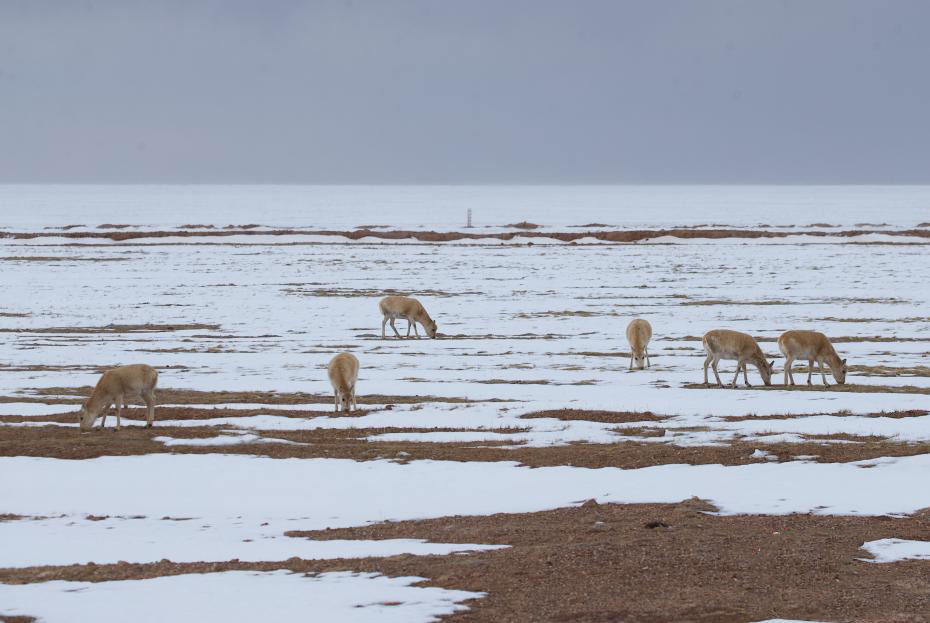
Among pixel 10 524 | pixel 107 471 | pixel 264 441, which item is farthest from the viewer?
pixel 264 441

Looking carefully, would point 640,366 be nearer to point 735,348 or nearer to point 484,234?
point 735,348

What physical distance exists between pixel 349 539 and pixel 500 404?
914cm

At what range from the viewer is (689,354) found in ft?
93.5

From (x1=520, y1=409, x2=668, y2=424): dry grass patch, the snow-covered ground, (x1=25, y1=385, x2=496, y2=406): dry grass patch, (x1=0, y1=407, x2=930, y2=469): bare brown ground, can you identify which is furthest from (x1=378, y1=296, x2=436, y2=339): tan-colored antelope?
(x1=0, y1=407, x2=930, y2=469): bare brown ground

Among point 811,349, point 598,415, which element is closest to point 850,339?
point 811,349

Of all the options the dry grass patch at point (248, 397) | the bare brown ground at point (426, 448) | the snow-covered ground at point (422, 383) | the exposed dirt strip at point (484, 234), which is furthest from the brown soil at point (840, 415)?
the exposed dirt strip at point (484, 234)

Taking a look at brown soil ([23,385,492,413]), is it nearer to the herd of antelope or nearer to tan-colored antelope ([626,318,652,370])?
the herd of antelope

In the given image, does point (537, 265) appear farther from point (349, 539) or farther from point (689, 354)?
point (349, 539)

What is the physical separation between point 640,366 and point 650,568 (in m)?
16.0

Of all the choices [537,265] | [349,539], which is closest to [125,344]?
[349,539]

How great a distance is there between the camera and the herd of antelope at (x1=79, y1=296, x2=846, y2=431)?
18.3 metres

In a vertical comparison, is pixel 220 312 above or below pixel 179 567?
above

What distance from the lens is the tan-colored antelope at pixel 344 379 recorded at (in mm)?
20047

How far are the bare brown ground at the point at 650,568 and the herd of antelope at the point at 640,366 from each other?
723 cm
